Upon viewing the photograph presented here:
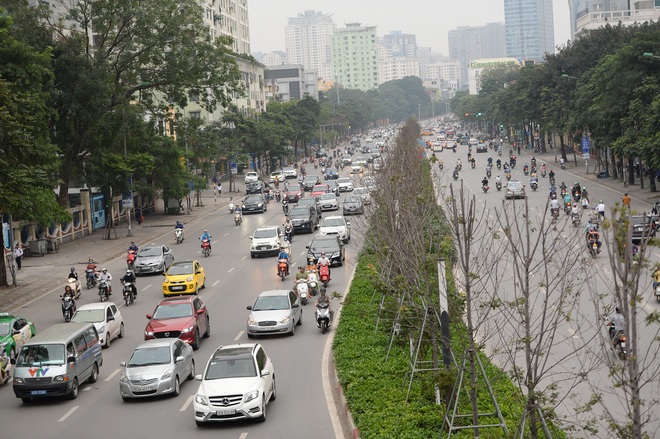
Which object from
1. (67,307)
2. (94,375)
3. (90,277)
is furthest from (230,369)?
(90,277)

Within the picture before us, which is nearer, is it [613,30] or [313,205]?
[313,205]

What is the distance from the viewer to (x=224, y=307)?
121ft

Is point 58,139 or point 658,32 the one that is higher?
point 658,32

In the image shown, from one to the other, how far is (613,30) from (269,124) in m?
41.6

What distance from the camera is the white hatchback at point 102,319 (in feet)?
101

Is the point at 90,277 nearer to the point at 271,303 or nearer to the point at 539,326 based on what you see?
the point at 271,303

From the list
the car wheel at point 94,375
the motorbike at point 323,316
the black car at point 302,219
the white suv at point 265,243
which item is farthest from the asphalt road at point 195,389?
the black car at point 302,219

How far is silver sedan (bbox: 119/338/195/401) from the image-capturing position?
2344 cm

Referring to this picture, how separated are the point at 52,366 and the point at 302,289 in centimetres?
1356

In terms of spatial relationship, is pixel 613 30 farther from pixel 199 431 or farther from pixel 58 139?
pixel 199 431

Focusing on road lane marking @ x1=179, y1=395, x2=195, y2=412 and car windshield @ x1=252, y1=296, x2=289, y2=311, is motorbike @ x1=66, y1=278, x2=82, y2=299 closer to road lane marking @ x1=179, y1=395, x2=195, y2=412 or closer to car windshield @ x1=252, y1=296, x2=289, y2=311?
car windshield @ x1=252, y1=296, x2=289, y2=311

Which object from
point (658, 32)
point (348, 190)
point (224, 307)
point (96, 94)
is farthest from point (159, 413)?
point (348, 190)

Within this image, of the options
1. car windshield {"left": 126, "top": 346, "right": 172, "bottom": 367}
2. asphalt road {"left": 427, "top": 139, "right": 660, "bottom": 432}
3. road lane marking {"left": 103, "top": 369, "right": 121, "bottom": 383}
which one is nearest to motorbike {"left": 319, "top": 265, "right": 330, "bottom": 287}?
asphalt road {"left": 427, "top": 139, "right": 660, "bottom": 432}

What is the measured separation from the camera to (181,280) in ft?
130
